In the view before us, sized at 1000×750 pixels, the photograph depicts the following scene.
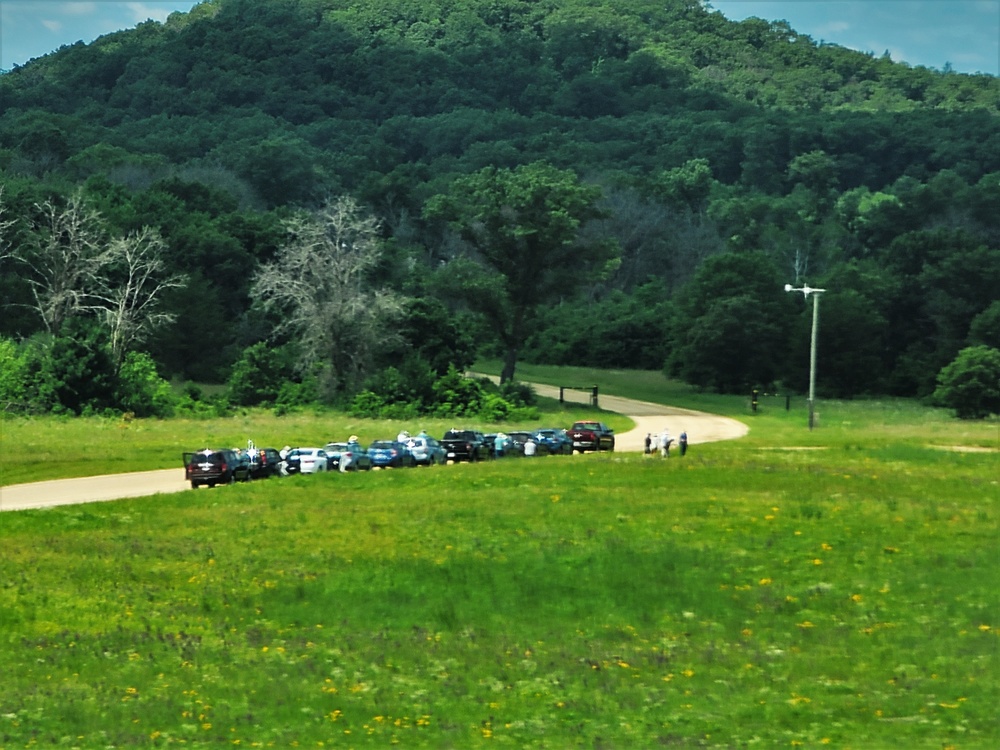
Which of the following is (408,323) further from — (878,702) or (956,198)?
(956,198)

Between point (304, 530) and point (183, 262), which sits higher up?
point (183, 262)

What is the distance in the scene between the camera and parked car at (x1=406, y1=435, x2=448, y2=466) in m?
61.0

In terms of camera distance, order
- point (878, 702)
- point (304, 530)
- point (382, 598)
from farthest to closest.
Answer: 1. point (304, 530)
2. point (382, 598)
3. point (878, 702)

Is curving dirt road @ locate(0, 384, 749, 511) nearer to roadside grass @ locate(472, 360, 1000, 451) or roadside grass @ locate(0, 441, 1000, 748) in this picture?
roadside grass @ locate(472, 360, 1000, 451)

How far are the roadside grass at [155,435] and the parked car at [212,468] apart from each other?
241 inches

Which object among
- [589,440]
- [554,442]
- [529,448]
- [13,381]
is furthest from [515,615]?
[13,381]

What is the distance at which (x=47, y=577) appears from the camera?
31.5 metres

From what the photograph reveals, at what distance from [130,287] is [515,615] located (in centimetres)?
6660

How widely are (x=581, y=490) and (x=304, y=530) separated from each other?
9.61 meters

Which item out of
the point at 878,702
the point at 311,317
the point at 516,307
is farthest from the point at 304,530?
the point at 516,307

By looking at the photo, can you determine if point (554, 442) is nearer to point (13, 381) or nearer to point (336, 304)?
point (336, 304)

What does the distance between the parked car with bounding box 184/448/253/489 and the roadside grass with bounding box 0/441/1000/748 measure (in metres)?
5.13

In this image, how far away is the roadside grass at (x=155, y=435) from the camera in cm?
5825

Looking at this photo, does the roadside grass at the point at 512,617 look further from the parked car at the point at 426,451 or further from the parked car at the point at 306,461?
the parked car at the point at 426,451
